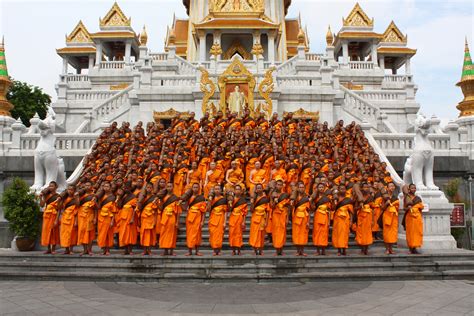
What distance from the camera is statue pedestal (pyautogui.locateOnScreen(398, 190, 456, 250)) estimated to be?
32.4ft

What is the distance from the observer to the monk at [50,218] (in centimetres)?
939

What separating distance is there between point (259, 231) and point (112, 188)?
3624 mm

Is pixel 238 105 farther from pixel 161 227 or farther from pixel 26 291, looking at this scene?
pixel 26 291

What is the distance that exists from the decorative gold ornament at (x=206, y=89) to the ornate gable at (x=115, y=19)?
16979mm

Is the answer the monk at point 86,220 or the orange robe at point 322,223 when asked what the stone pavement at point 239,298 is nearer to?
the orange robe at point 322,223

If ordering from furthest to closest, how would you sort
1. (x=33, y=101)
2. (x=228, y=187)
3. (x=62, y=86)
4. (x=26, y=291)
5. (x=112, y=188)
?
1. (x=33, y=101)
2. (x=62, y=86)
3. (x=228, y=187)
4. (x=112, y=188)
5. (x=26, y=291)

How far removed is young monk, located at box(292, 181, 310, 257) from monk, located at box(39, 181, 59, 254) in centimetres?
555

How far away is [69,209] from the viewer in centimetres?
930

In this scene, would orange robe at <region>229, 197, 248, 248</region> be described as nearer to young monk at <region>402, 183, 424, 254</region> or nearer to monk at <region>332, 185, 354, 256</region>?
monk at <region>332, 185, 354, 256</region>

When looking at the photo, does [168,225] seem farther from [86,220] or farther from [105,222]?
[86,220]

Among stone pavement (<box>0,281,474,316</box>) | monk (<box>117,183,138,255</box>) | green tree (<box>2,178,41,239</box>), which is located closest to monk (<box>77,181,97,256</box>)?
monk (<box>117,183,138,255</box>)

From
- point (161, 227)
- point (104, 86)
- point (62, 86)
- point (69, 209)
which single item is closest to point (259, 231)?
point (161, 227)

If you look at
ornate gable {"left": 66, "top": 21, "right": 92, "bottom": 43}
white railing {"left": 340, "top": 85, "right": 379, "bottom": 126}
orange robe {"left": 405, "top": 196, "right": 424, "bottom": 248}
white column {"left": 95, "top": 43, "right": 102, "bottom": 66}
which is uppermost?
ornate gable {"left": 66, "top": 21, "right": 92, "bottom": 43}

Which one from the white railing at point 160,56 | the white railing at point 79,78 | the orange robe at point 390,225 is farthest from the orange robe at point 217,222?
the white railing at point 79,78
